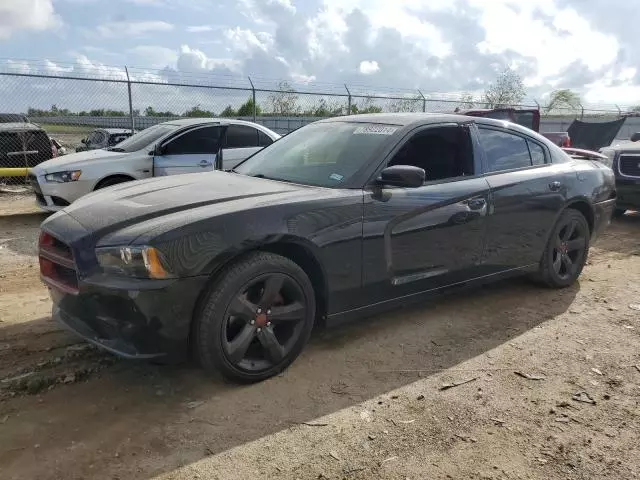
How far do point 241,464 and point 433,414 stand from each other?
1.10m

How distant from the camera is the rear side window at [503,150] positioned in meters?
4.45

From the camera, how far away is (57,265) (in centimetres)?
324

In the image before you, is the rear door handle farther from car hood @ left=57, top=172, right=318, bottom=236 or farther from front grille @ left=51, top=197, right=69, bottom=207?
front grille @ left=51, top=197, right=69, bottom=207

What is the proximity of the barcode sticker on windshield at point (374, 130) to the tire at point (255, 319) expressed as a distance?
4.31 ft

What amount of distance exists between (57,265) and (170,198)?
77 cm

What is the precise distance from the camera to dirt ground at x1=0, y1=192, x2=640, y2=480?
257 centimetres

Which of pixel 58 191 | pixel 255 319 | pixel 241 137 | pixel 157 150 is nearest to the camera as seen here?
pixel 255 319

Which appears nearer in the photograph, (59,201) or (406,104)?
(59,201)

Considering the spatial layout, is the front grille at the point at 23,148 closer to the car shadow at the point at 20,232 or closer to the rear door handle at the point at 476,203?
the car shadow at the point at 20,232

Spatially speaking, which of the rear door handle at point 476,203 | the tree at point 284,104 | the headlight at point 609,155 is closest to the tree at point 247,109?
the tree at point 284,104

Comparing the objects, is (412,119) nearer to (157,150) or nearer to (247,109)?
(157,150)

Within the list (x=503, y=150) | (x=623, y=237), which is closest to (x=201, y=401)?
(x=503, y=150)

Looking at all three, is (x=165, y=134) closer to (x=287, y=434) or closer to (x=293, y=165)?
(x=293, y=165)

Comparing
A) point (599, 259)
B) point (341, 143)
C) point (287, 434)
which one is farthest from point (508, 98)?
point (287, 434)
